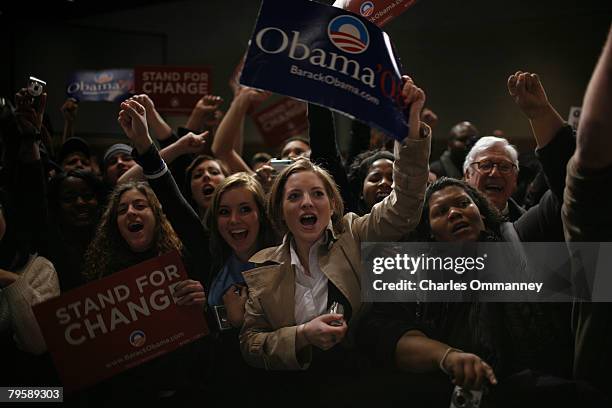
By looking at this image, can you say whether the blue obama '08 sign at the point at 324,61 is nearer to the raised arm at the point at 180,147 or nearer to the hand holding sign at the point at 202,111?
the raised arm at the point at 180,147

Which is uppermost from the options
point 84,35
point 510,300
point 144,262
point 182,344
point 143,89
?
point 84,35

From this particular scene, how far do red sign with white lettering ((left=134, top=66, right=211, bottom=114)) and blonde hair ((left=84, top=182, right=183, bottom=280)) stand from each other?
79 centimetres

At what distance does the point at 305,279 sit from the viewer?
185 centimetres

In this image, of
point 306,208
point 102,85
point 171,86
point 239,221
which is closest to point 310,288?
point 306,208

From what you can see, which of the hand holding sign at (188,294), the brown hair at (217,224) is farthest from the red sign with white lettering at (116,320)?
the brown hair at (217,224)

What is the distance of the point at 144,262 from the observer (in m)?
1.94

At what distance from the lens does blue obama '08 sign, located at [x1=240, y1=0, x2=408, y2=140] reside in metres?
1.67

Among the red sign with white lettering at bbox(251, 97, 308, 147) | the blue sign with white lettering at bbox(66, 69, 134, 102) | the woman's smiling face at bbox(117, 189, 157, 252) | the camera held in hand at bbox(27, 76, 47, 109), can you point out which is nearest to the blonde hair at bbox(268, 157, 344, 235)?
the woman's smiling face at bbox(117, 189, 157, 252)

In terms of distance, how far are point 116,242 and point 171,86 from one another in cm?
102

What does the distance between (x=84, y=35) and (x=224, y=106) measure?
5.99 feet

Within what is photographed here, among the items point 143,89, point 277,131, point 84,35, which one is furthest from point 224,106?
point 143,89

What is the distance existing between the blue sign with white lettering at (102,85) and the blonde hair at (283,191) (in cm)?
161

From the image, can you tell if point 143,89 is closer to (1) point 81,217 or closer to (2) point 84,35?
(1) point 81,217

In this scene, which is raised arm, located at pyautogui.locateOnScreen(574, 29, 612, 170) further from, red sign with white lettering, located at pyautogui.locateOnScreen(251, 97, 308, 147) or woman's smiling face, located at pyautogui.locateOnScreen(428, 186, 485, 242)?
Result: red sign with white lettering, located at pyautogui.locateOnScreen(251, 97, 308, 147)
